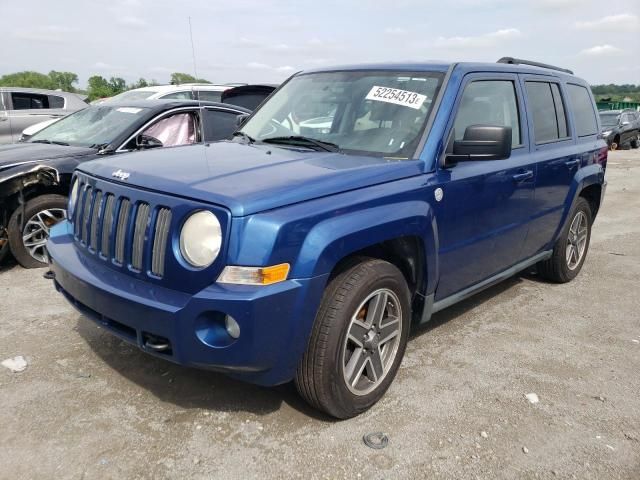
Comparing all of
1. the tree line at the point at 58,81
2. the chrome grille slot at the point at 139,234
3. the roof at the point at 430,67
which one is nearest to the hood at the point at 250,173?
the chrome grille slot at the point at 139,234

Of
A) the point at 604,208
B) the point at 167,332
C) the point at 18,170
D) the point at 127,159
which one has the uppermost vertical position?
the point at 127,159

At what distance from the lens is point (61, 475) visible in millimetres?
2537

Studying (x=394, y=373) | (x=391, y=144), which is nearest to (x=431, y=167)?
(x=391, y=144)

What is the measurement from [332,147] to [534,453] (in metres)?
1.98

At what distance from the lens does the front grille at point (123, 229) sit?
2.64m

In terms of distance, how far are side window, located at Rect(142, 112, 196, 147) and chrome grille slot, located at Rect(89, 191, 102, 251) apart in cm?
293

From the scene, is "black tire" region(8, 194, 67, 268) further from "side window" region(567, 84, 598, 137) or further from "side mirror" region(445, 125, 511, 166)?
"side window" region(567, 84, 598, 137)

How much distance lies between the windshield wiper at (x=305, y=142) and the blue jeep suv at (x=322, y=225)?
0.05ft

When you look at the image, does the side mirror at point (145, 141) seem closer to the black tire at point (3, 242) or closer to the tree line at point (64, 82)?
the black tire at point (3, 242)

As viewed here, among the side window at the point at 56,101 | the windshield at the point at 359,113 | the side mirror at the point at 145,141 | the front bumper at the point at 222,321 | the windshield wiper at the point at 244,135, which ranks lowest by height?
the front bumper at the point at 222,321

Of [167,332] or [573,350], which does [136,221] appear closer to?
[167,332]

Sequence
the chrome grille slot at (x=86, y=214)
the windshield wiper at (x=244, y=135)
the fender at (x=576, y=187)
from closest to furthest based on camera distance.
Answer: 1. the chrome grille slot at (x=86, y=214)
2. the windshield wiper at (x=244, y=135)
3. the fender at (x=576, y=187)

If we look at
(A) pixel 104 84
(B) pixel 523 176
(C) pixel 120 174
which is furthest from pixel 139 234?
(A) pixel 104 84

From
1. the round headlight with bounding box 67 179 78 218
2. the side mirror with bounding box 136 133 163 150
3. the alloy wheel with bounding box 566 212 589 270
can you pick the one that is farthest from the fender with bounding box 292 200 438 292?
the side mirror with bounding box 136 133 163 150
